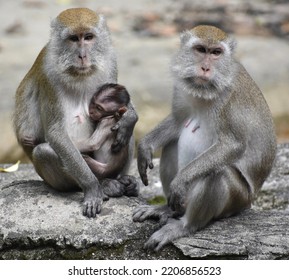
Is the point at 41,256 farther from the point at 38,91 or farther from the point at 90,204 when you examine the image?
the point at 38,91

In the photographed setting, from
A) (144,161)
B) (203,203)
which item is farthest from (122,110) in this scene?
(203,203)

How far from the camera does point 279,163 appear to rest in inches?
445

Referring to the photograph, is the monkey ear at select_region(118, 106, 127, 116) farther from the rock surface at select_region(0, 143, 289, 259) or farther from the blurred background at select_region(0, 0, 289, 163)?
the blurred background at select_region(0, 0, 289, 163)

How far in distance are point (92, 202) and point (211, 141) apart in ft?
4.52

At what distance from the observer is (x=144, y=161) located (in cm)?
874

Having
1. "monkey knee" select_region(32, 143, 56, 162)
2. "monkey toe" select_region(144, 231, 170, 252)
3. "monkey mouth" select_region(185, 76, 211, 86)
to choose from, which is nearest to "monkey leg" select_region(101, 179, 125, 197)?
"monkey knee" select_region(32, 143, 56, 162)

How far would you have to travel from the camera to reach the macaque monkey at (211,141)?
808 cm

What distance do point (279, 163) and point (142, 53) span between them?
19.4ft

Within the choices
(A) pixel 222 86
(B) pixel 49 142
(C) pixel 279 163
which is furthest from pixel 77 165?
(C) pixel 279 163

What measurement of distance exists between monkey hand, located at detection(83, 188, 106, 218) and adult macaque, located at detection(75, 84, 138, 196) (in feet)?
0.80

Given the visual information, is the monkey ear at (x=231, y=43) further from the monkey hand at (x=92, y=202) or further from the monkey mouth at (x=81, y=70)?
the monkey hand at (x=92, y=202)

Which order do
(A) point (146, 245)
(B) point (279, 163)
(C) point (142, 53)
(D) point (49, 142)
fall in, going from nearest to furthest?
(A) point (146, 245) < (D) point (49, 142) < (B) point (279, 163) < (C) point (142, 53)

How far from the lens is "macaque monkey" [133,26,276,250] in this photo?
808 cm

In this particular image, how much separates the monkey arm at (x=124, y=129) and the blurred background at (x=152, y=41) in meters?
4.49
